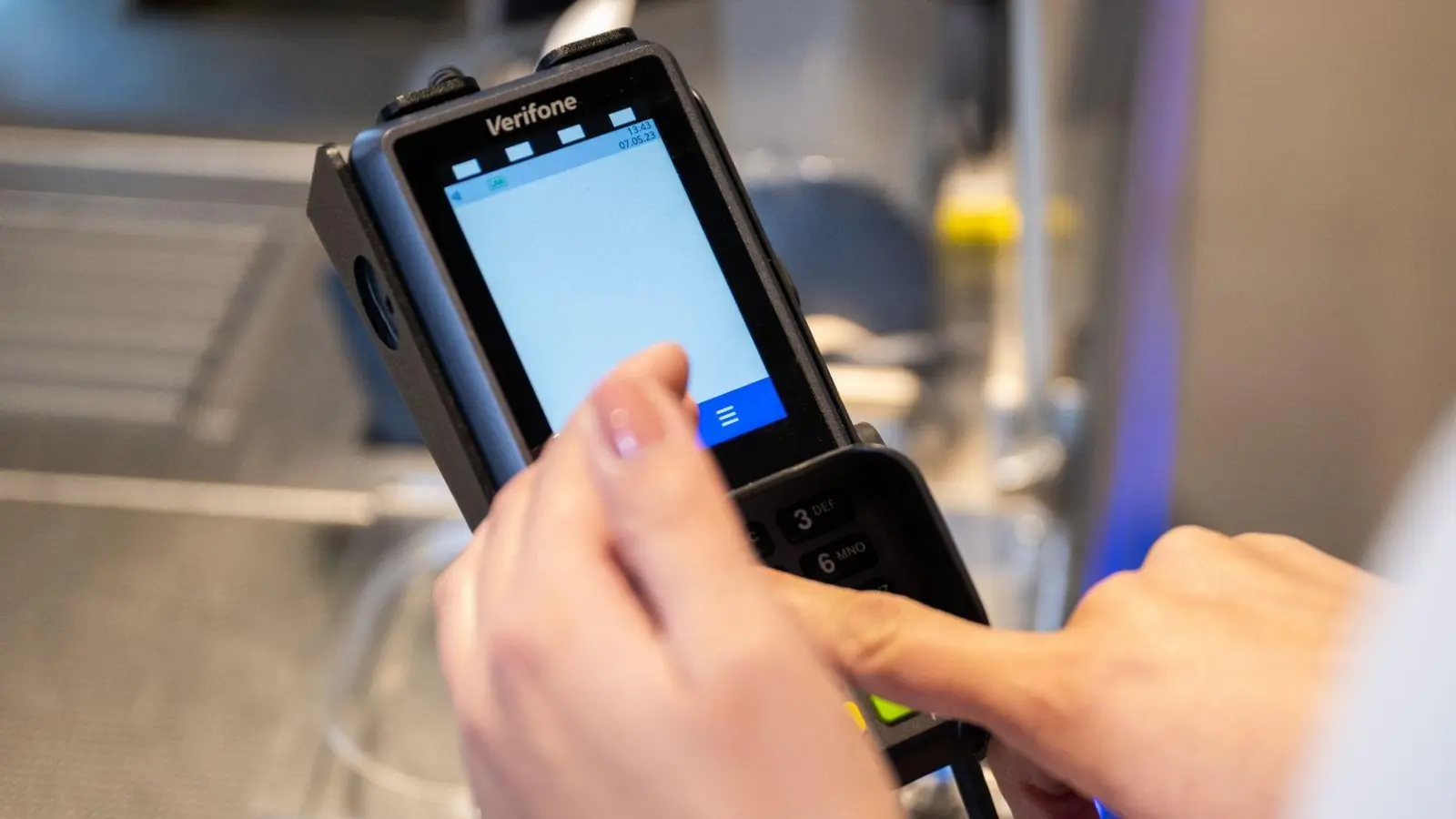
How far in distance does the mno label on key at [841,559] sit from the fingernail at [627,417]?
13cm

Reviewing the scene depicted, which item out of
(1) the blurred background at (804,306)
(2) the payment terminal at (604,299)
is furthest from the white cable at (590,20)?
(2) the payment terminal at (604,299)

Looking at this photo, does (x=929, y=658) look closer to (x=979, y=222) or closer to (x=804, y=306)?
(x=804, y=306)

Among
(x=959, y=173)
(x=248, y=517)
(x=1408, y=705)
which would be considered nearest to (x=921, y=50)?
(x=959, y=173)

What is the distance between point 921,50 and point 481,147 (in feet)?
2.09

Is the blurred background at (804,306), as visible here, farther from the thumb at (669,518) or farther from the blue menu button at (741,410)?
the thumb at (669,518)

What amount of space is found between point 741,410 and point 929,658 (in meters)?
0.13

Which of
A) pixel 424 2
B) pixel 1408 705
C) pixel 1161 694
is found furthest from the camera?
pixel 424 2

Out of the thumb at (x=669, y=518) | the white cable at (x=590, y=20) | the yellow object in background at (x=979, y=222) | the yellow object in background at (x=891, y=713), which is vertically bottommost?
the yellow object in background at (x=979, y=222)

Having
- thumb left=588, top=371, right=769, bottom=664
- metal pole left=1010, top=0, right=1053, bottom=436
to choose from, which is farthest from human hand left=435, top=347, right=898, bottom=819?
metal pole left=1010, top=0, right=1053, bottom=436

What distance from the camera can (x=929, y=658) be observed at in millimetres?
326

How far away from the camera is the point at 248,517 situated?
79 cm

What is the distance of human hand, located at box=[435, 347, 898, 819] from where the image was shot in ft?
0.85

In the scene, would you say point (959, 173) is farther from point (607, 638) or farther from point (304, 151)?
point (607, 638)

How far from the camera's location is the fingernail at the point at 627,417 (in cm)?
28
